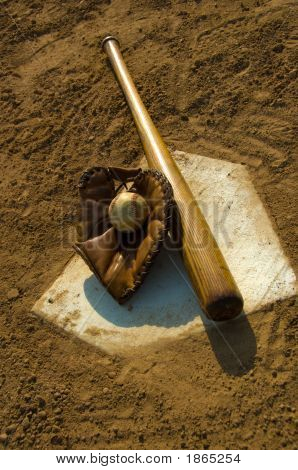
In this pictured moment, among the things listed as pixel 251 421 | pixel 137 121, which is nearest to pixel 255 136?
pixel 137 121

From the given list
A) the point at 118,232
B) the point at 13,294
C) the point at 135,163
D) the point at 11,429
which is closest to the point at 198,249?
the point at 118,232

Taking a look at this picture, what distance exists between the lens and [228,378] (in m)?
2.95

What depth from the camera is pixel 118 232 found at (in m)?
3.54

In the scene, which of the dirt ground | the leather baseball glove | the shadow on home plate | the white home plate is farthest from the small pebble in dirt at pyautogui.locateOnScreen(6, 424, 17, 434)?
the leather baseball glove

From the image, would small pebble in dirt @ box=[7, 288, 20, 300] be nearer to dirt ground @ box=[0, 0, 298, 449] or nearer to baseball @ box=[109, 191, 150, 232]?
dirt ground @ box=[0, 0, 298, 449]

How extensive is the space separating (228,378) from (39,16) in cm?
547

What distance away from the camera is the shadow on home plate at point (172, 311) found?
303 cm

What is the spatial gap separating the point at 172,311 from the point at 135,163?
1.65 m

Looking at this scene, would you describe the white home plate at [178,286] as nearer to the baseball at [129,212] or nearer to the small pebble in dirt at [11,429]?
the baseball at [129,212]

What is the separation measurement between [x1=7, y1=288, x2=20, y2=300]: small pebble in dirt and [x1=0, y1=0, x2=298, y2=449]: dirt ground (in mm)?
30

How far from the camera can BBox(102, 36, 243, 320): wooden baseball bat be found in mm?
2900

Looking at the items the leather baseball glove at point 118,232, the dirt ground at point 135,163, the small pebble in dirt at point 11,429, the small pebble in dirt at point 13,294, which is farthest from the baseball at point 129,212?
the small pebble in dirt at point 11,429

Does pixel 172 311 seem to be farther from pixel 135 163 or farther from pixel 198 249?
pixel 135 163

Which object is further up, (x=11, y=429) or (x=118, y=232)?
(x=118, y=232)
